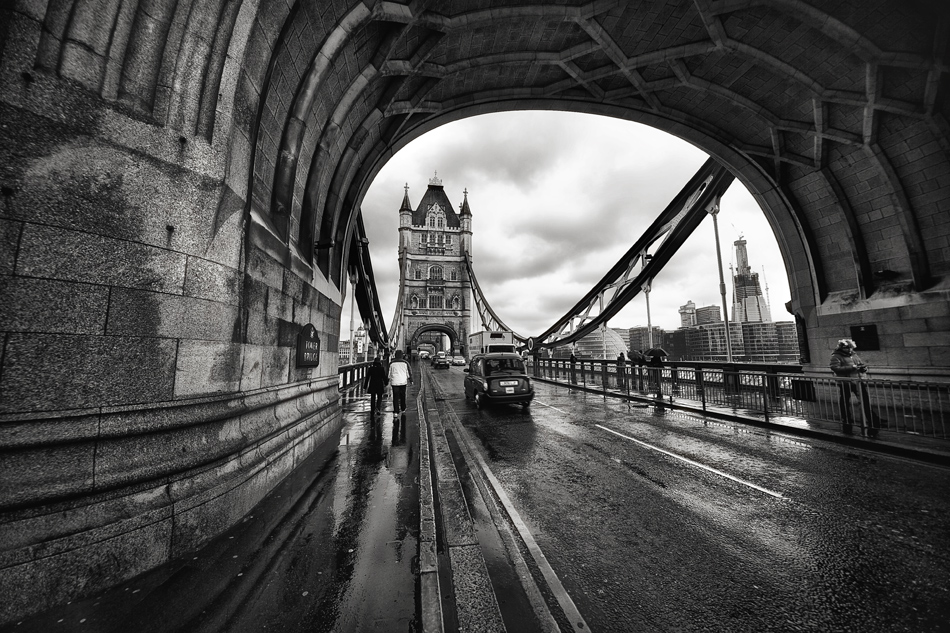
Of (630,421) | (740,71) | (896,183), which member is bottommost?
(630,421)

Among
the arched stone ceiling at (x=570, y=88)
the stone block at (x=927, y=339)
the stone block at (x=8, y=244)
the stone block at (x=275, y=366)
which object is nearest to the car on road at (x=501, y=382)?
the arched stone ceiling at (x=570, y=88)

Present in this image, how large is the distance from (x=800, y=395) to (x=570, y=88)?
1125cm

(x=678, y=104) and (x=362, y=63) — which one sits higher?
(x=678, y=104)

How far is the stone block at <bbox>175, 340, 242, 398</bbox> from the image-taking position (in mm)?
3285

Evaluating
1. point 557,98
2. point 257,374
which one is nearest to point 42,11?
point 257,374

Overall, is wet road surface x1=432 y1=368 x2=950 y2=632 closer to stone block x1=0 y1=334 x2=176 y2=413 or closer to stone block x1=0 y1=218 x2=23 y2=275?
stone block x1=0 y1=334 x2=176 y2=413

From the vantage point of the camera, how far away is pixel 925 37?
24.9 ft

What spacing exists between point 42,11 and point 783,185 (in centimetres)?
1690

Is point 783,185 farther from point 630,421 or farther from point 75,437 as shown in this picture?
point 75,437

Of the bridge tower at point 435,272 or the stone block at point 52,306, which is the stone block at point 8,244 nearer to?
the stone block at point 52,306

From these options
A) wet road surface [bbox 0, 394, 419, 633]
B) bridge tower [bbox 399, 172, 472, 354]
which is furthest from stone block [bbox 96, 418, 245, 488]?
bridge tower [bbox 399, 172, 472, 354]

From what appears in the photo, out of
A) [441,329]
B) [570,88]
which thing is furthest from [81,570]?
[441,329]

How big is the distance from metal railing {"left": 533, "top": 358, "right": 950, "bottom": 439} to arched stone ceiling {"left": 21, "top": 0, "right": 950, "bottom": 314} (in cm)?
370

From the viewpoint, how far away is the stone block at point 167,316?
2920 mm
